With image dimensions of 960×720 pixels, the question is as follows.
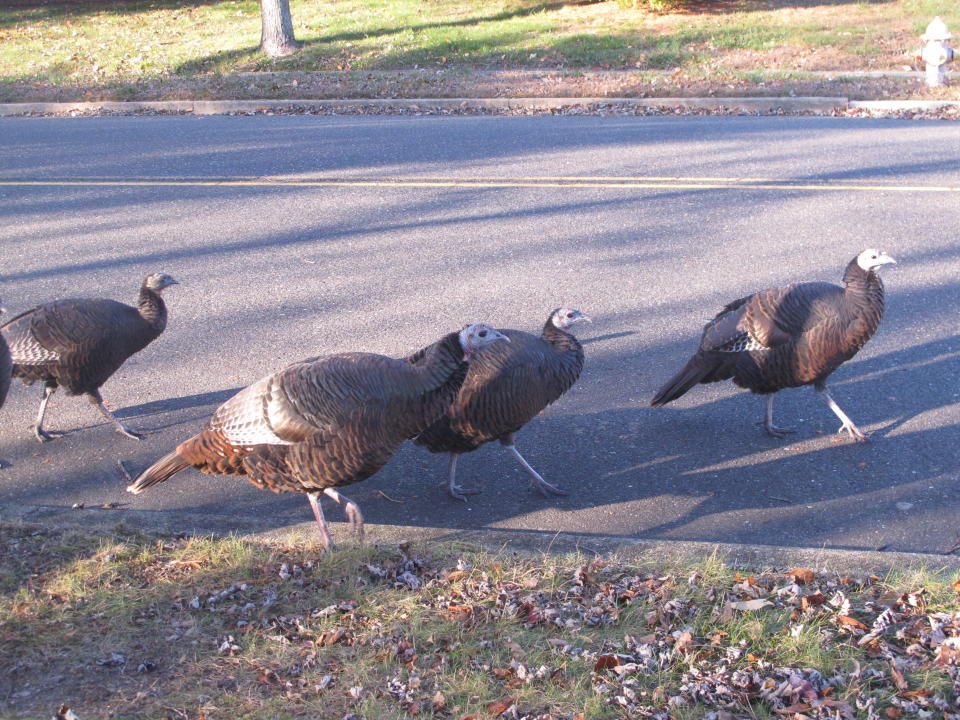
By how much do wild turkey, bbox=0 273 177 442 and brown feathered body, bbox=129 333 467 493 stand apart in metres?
1.38

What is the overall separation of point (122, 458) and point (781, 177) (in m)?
7.21

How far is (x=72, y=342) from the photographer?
5.41 m

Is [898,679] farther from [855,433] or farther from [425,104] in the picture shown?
[425,104]

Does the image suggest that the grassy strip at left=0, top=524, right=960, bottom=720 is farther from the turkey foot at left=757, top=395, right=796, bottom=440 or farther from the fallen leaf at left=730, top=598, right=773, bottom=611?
the turkey foot at left=757, top=395, right=796, bottom=440

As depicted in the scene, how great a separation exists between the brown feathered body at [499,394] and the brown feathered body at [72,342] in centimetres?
200

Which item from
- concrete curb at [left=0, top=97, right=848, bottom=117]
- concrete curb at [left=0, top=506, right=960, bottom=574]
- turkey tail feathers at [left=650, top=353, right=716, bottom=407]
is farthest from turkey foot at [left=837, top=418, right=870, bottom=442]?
concrete curb at [left=0, top=97, right=848, bottom=117]

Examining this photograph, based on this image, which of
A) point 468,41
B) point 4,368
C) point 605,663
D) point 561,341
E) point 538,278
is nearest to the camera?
point 605,663

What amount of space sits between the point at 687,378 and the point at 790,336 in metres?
0.61

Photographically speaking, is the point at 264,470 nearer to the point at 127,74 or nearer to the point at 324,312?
the point at 324,312

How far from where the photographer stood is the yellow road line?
9.41 meters

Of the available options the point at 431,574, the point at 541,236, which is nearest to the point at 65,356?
the point at 431,574

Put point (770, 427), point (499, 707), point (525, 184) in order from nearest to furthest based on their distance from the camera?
1. point (499, 707)
2. point (770, 427)
3. point (525, 184)

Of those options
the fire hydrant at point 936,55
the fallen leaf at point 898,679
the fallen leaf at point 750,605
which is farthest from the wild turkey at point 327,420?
the fire hydrant at point 936,55

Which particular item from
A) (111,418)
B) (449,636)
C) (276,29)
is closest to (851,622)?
(449,636)
